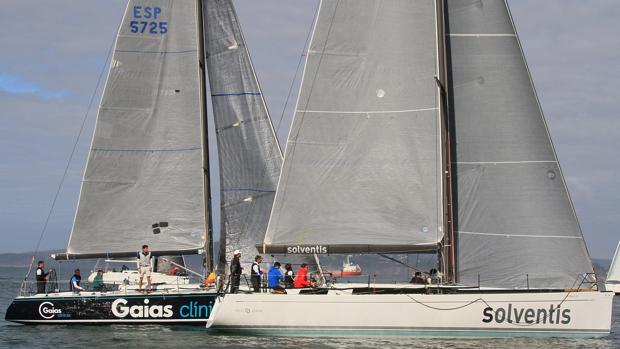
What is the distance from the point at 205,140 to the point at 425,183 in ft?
27.1

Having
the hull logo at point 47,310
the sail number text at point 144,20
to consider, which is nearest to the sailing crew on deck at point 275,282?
the hull logo at point 47,310

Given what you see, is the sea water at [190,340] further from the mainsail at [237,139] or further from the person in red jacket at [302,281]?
the mainsail at [237,139]

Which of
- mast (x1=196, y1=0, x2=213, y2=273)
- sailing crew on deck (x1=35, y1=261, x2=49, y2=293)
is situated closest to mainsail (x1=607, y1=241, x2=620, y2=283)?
mast (x1=196, y1=0, x2=213, y2=273)

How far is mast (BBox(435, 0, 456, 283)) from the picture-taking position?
904 inches

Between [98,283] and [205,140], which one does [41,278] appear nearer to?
[98,283]

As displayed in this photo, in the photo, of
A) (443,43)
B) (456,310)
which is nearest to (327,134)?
(443,43)

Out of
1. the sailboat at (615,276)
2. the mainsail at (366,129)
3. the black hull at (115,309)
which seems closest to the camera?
the mainsail at (366,129)

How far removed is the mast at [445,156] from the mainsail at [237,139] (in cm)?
780

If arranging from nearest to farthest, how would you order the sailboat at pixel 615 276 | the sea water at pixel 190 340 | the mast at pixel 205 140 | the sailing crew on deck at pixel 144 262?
the sea water at pixel 190 340 < the sailing crew on deck at pixel 144 262 < the mast at pixel 205 140 < the sailboat at pixel 615 276

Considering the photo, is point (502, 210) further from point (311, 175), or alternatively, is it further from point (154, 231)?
point (154, 231)

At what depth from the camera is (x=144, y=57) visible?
95.7ft

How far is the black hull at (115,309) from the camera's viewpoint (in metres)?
26.7

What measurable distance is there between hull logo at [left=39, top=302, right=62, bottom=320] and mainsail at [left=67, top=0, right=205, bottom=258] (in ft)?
Answer: 5.36

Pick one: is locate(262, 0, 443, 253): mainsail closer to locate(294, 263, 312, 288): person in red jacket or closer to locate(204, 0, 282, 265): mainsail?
locate(294, 263, 312, 288): person in red jacket
